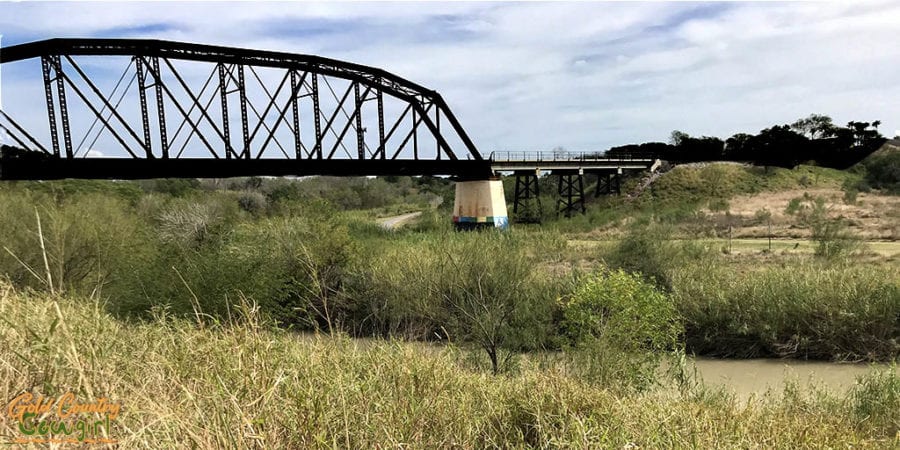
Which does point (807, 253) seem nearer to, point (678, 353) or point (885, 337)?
point (885, 337)

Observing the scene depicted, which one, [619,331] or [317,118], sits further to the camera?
[317,118]

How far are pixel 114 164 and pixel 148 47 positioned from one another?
7217mm

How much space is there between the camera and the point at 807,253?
26.5 metres

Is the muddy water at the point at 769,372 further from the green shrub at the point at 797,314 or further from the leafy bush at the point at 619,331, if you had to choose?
the leafy bush at the point at 619,331

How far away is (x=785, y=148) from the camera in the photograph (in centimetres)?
6938

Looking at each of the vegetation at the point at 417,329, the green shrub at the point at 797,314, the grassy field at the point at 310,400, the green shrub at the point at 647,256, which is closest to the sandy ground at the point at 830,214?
the vegetation at the point at 417,329

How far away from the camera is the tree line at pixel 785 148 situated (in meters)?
68.4

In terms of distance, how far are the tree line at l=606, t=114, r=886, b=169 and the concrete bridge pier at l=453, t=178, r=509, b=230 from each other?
28.4m

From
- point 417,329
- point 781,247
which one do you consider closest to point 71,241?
point 417,329

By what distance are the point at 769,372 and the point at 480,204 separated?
1123 inches

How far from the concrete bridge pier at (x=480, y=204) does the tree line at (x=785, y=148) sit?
28417 mm

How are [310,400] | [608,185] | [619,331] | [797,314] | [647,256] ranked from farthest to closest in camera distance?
[608,185], [647,256], [797,314], [619,331], [310,400]

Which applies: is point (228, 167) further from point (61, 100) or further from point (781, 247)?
point (781, 247)

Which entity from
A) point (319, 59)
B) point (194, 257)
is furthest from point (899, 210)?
point (194, 257)
